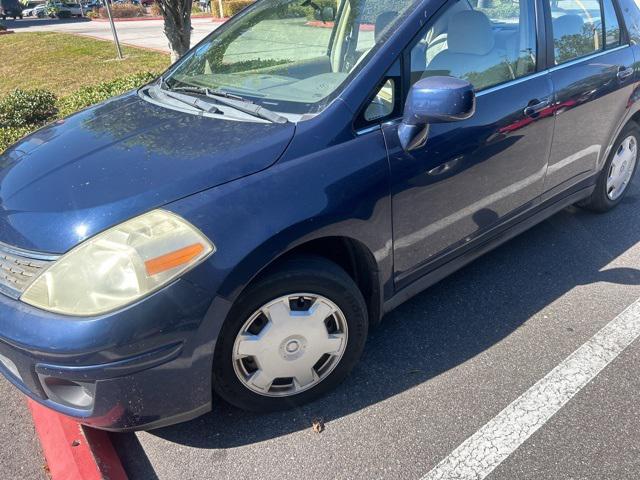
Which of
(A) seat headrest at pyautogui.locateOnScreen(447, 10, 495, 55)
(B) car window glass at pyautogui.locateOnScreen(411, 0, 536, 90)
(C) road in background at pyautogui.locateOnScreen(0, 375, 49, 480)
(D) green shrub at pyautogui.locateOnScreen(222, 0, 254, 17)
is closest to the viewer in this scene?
(C) road in background at pyautogui.locateOnScreen(0, 375, 49, 480)

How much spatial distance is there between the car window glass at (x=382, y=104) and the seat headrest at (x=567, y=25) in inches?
51.8

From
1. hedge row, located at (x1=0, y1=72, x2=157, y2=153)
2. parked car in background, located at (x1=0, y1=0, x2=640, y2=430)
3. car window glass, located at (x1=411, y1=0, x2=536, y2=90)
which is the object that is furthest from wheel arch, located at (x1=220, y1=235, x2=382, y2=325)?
hedge row, located at (x1=0, y1=72, x2=157, y2=153)

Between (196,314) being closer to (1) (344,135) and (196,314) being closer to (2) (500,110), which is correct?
(1) (344,135)

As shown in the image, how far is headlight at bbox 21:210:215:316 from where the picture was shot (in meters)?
1.64

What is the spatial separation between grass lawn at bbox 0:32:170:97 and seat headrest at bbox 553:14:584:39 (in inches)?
308

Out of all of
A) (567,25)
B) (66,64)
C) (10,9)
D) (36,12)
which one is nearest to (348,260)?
(567,25)

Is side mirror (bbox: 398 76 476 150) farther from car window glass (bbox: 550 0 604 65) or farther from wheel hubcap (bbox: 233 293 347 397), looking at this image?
car window glass (bbox: 550 0 604 65)

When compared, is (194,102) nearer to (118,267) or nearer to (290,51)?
(290,51)

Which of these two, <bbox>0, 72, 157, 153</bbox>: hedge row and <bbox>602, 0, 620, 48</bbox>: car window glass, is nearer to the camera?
<bbox>602, 0, 620, 48</bbox>: car window glass

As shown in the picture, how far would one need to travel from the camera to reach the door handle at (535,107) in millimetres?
2619

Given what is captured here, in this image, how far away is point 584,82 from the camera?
9.70 feet

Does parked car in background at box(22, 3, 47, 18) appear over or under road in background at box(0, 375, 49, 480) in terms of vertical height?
under

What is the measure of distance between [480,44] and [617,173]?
1.82 m

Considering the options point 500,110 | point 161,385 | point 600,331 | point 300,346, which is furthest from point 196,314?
point 600,331
